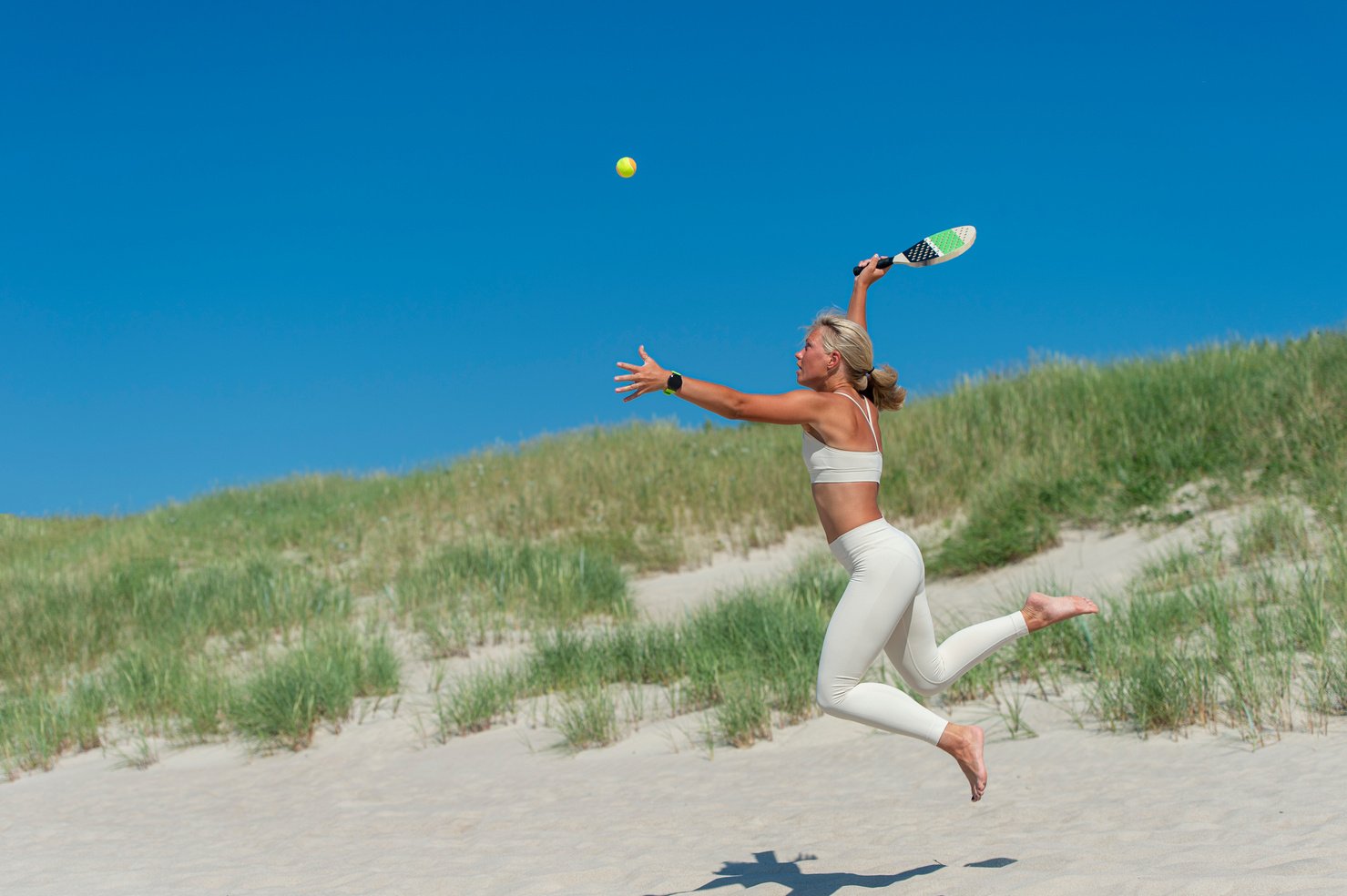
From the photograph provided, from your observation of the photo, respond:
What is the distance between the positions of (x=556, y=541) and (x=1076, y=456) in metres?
6.48

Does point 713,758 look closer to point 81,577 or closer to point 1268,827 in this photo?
point 1268,827

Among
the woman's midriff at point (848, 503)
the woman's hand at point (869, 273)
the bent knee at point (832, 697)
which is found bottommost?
the bent knee at point (832, 697)

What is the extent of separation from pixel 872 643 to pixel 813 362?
4.00 feet

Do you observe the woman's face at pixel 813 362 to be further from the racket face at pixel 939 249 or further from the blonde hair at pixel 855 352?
the racket face at pixel 939 249

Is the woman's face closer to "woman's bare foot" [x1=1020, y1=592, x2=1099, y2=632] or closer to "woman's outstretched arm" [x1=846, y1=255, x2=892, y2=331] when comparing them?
"woman's outstretched arm" [x1=846, y1=255, x2=892, y2=331]

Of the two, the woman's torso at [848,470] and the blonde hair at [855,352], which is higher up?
the blonde hair at [855,352]

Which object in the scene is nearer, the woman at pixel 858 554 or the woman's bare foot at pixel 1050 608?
the woman at pixel 858 554

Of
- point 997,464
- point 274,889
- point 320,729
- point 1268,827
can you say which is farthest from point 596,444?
point 1268,827

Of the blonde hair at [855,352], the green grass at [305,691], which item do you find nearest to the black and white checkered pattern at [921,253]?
the blonde hair at [855,352]

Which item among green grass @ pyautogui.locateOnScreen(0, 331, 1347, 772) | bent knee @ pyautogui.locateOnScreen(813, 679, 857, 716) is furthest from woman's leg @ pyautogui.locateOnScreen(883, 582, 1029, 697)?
green grass @ pyautogui.locateOnScreen(0, 331, 1347, 772)

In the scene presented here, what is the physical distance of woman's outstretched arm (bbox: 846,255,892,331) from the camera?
521cm

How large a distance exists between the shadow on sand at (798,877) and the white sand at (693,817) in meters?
0.02

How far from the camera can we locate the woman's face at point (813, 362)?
4.79 meters

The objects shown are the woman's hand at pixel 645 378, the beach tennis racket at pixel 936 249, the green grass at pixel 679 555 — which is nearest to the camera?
the woman's hand at pixel 645 378
